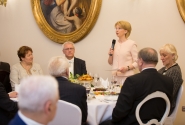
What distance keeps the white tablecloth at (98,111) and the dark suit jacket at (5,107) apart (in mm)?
767

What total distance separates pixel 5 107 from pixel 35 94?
1487mm

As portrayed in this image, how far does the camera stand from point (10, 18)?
221 inches

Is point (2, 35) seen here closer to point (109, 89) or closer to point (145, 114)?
point (109, 89)

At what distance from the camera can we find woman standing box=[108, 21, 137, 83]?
4.00 m

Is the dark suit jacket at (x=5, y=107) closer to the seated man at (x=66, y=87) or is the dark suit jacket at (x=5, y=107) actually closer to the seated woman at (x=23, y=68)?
the seated man at (x=66, y=87)

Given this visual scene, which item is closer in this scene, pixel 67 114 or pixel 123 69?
pixel 67 114

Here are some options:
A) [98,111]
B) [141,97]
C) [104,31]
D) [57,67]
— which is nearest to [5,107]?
[57,67]

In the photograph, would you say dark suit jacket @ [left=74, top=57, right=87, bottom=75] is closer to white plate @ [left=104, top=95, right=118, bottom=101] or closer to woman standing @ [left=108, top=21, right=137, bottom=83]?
woman standing @ [left=108, top=21, right=137, bottom=83]

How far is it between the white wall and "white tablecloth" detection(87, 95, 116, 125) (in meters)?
1.89

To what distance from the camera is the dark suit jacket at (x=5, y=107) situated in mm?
2631

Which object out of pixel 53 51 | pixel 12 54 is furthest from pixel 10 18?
pixel 53 51

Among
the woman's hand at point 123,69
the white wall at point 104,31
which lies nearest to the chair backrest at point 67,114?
the woman's hand at point 123,69

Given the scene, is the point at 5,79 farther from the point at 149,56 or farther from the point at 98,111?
the point at 149,56

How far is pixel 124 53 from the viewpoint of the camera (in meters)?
4.04
